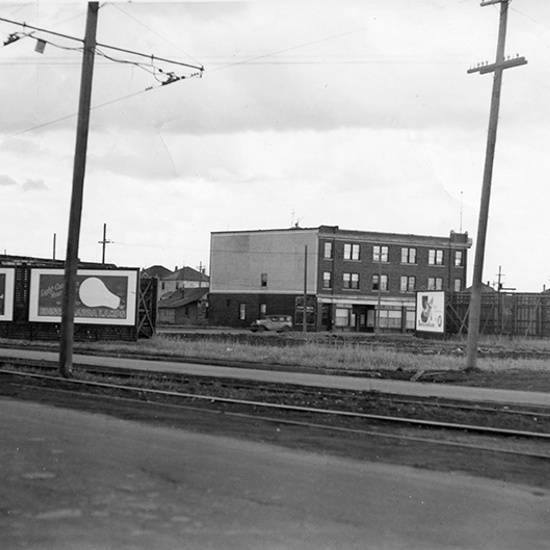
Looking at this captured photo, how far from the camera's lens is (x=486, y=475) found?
8.13m

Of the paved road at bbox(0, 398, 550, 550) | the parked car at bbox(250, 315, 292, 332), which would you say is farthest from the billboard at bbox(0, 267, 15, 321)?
the parked car at bbox(250, 315, 292, 332)

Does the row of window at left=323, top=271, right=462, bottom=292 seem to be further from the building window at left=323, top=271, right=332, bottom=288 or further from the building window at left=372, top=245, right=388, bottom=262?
the building window at left=372, top=245, right=388, bottom=262

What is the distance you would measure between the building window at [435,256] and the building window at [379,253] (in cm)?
518

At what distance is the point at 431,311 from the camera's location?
47062 mm

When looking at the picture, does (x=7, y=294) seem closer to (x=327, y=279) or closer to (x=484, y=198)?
(x=484, y=198)

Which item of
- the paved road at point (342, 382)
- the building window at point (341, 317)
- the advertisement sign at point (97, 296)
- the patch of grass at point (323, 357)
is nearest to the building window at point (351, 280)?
the building window at point (341, 317)

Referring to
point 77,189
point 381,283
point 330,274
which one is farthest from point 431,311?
point 77,189

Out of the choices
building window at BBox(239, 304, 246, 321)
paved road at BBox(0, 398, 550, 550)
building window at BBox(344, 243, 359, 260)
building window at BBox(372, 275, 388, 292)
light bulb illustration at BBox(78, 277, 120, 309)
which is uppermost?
building window at BBox(344, 243, 359, 260)

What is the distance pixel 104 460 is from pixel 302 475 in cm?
228

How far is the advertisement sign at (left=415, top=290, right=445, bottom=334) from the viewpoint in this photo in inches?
1779

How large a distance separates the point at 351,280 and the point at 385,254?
466 centimetres

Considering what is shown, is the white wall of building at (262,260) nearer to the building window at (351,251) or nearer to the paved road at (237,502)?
the building window at (351,251)

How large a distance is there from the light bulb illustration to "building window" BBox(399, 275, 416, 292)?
44.8 m

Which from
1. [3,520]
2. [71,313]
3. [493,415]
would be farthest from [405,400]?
[3,520]
